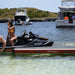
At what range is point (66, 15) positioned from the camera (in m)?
57.4

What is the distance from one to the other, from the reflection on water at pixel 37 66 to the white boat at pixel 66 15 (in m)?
39.0

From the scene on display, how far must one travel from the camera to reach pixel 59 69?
12781 mm

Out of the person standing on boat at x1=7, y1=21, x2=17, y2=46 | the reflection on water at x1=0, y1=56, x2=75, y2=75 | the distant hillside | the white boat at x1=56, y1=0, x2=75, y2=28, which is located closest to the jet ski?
the person standing on boat at x1=7, y1=21, x2=17, y2=46

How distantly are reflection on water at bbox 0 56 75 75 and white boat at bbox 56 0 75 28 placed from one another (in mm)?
38969

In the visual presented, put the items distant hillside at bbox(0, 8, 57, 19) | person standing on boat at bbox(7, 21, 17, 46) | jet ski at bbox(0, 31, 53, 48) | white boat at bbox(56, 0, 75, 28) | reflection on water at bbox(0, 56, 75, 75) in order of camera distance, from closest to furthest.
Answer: reflection on water at bbox(0, 56, 75, 75), person standing on boat at bbox(7, 21, 17, 46), jet ski at bbox(0, 31, 53, 48), white boat at bbox(56, 0, 75, 28), distant hillside at bbox(0, 8, 57, 19)

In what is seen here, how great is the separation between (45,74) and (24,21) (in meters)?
73.3

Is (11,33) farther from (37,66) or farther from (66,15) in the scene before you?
(66,15)

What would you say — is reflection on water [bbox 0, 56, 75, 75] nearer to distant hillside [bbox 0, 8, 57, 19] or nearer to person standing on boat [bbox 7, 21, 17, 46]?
person standing on boat [bbox 7, 21, 17, 46]

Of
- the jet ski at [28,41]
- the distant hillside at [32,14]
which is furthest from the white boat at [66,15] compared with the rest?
the distant hillside at [32,14]

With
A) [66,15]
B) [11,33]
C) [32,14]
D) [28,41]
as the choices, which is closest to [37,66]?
[28,41]

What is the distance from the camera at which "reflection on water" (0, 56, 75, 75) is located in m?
12.3

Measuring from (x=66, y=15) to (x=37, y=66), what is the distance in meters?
44.9

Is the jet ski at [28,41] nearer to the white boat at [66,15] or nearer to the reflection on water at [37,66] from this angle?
the reflection on water at [37,66]

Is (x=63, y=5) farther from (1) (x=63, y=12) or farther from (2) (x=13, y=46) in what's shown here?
(2) (x=13, y=46)
